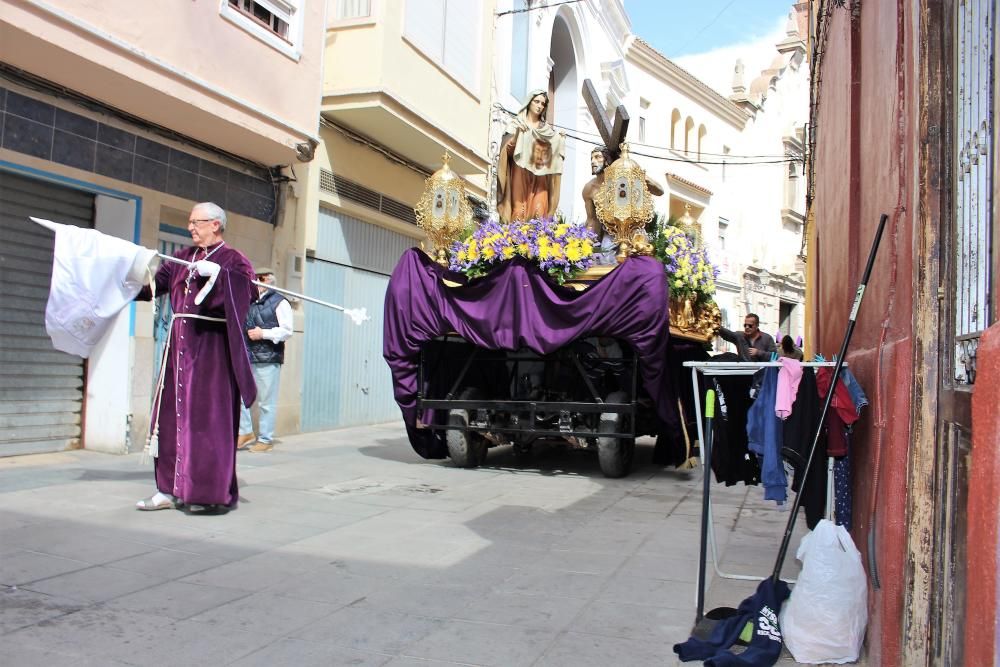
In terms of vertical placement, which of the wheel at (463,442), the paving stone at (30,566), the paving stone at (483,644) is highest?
the wheel at (463,442)

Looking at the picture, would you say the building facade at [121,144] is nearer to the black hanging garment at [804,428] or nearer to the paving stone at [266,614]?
the paving stone at [266,614]

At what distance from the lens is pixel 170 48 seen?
750 cm

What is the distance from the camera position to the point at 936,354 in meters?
2.49

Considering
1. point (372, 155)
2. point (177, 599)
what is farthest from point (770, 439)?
point (372, 155)

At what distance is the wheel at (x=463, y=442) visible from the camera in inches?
305

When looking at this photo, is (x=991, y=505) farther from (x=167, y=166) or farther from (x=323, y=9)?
(x=323, y=9)

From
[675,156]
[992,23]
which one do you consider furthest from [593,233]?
[675,156]

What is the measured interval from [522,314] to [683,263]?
165 centimetres

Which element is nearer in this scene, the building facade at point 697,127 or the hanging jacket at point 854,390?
the hanging jacket at point 854,390

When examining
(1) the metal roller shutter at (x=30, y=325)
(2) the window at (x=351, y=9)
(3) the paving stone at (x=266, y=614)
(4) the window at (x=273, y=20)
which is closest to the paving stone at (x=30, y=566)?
(3) the paving stone at (x=266, y=614)

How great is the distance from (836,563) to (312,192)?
28.7 ft

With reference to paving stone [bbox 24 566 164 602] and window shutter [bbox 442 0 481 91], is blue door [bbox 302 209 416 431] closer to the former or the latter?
window shutter [bbox 442 0 481 91]

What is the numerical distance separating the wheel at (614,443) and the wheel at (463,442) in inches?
49.3

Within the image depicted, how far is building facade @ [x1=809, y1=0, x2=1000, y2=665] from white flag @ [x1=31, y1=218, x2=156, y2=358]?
14.0ft
